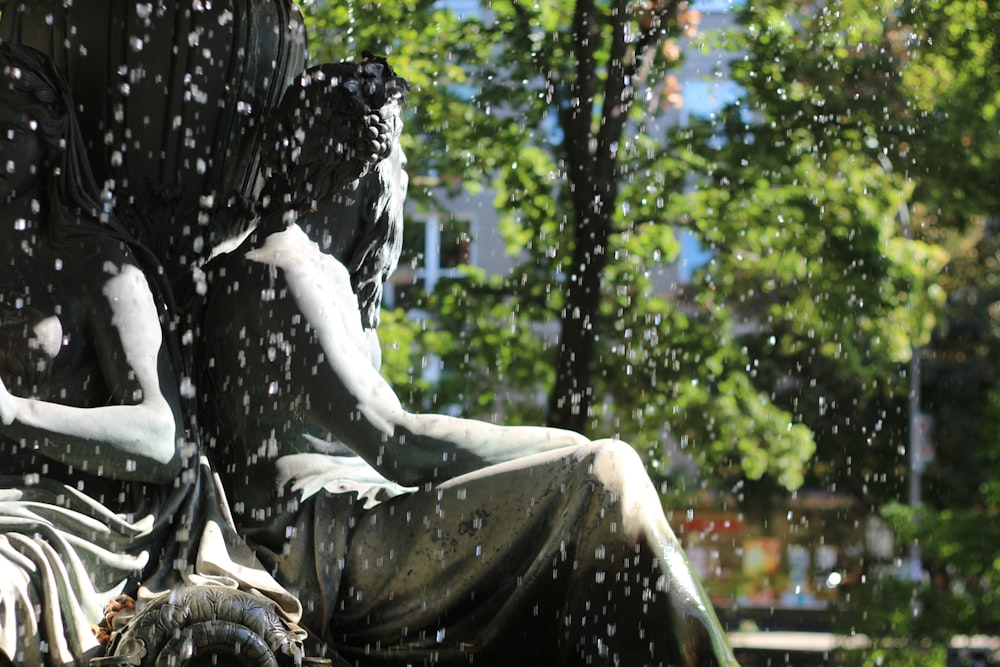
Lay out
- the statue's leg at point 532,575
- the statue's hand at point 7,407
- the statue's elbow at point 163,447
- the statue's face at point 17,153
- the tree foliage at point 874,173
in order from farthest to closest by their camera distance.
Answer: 1. the tree foliage at point 874,173
2. the statue's face at point 17,153
3. the statue's elbow at point 163,447
4. the statue's hand at point 7,407
5. the statue's leg at point 532,575

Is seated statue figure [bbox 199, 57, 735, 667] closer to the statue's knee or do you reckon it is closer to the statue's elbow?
the statue's knee

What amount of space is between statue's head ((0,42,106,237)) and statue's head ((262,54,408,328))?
0.52 metres

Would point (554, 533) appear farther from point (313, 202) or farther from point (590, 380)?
point (590, 380)

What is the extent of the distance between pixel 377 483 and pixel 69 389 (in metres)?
0.83

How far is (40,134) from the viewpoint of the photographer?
13.6 ft

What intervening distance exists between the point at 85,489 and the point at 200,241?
0.93m

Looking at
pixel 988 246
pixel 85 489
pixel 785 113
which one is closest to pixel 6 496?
pixel 85 489

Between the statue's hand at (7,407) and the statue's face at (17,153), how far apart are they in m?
0.58

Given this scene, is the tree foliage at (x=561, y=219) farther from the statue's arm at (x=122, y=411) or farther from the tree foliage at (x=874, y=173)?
the statue's arm at (x=122, y=411)

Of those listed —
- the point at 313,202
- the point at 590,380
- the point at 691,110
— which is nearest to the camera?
the point at 313,202

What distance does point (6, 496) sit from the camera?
12.8ft

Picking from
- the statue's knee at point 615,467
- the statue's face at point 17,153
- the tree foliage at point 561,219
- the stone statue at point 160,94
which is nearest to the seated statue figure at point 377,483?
the statue's knee at point 615,467

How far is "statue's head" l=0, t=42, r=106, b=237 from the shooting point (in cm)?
412

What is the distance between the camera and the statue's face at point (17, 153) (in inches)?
161
